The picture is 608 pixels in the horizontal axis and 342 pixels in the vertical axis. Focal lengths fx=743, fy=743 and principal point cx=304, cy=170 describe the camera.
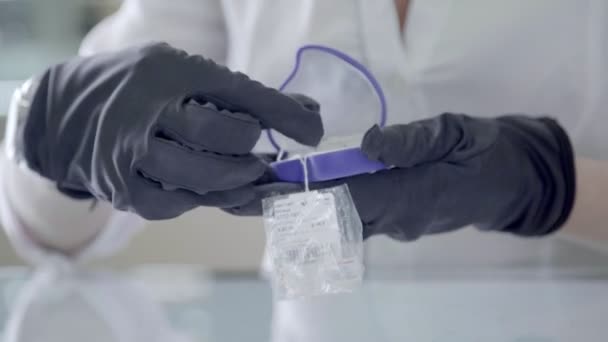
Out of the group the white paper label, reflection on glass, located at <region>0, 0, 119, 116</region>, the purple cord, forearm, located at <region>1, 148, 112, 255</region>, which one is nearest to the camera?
the white paper label

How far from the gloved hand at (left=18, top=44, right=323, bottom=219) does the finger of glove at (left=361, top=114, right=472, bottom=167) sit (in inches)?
1.3

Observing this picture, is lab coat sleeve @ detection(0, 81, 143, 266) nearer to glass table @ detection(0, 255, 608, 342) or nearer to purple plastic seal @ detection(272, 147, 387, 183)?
glass table @ detection(0, 255, 608, 342)

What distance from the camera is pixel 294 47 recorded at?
0.59m

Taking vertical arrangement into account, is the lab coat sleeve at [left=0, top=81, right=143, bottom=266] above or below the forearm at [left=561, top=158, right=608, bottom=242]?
below

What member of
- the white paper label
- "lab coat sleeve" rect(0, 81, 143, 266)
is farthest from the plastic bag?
"lab coat sleeve" rect(0, 81, 143, 266)

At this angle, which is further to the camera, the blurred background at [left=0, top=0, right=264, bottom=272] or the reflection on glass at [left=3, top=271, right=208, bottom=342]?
the blurred background at [left=0, top=0, right=264, bottom=272]

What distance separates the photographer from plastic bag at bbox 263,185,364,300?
39 cm

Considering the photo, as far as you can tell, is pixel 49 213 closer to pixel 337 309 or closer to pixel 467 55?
pixel 337 309

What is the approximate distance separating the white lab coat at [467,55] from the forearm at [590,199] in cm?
4

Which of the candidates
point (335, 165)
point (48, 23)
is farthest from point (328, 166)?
point (48, 23)

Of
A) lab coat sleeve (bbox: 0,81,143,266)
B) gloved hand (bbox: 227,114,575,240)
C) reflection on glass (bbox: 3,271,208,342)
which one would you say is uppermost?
gloved hand (bbox: 227,114,575,240)

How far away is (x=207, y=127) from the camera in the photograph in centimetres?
40

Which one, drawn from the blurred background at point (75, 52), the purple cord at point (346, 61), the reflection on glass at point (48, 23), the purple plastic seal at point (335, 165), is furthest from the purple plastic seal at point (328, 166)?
the reflection on glass at point (48, 23)

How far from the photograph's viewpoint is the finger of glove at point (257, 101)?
0.40 meters
